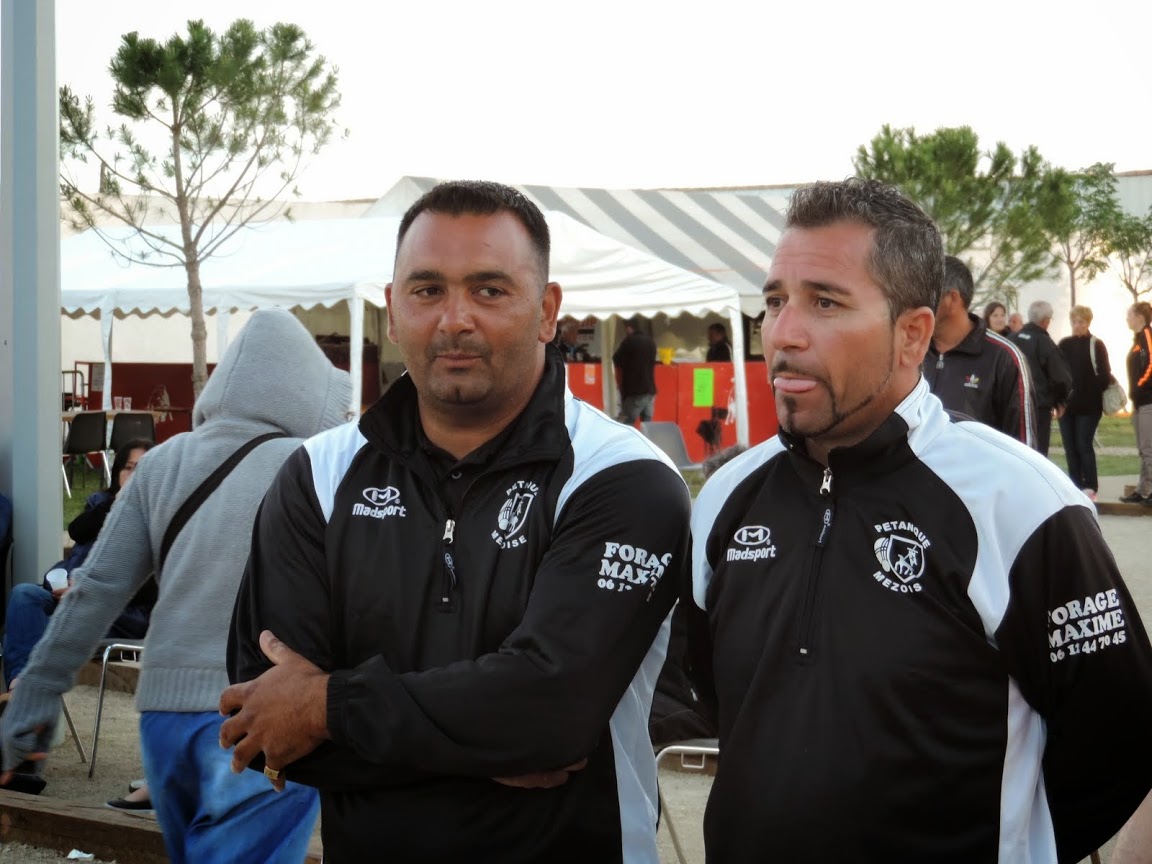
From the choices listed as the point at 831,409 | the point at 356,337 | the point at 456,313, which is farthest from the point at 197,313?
the point at 831,409

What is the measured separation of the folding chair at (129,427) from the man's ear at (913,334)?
1444cm

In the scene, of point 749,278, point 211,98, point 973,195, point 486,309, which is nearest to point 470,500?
point 486,309

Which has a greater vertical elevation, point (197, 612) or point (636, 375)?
point (636, 375)

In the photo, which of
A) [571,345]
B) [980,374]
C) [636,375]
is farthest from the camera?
[571,345]

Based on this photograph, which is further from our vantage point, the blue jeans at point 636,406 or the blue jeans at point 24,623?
the blue jeans at point 636,406

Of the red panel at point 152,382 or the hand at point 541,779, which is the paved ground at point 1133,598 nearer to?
the hand at point 541,779

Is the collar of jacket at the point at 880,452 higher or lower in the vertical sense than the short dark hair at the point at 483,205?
lower

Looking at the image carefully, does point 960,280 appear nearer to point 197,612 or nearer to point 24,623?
point 197,612

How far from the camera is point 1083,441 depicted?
15250mm

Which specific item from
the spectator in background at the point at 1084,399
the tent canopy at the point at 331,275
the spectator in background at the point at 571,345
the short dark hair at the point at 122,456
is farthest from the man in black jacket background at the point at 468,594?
the spectator in background at the point at 571,345

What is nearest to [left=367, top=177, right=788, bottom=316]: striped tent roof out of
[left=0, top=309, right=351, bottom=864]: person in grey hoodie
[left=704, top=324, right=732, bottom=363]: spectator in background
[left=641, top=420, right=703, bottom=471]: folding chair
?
[left=704, top=324, right=732, bottom=363]: spectator in background

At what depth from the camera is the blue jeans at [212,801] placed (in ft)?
11.3

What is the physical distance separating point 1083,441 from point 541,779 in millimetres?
14230

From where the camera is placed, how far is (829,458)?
219 centimetres
